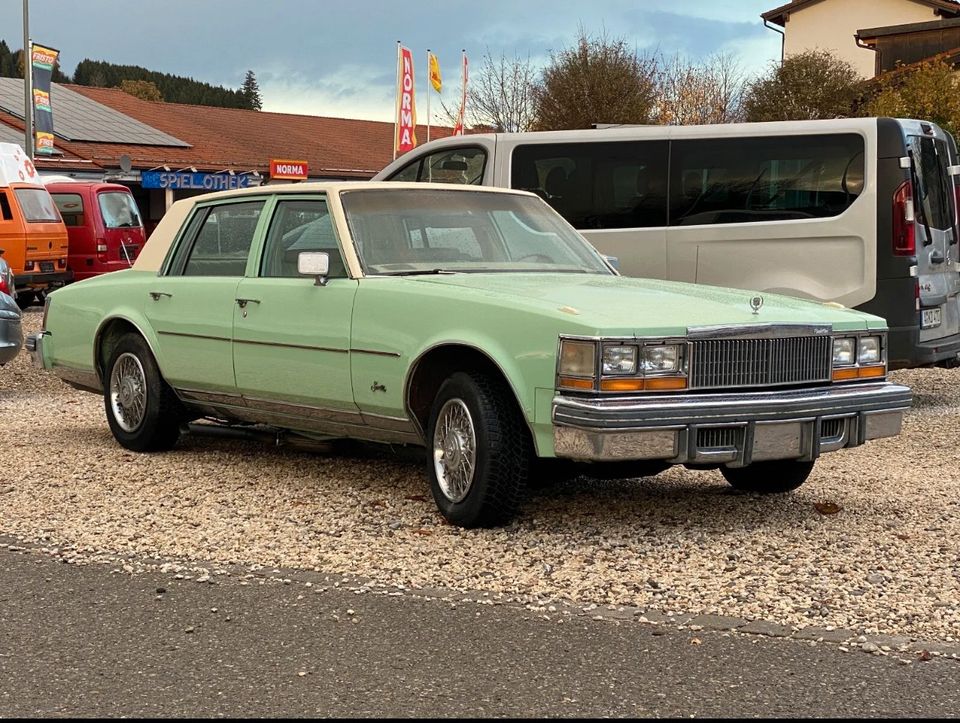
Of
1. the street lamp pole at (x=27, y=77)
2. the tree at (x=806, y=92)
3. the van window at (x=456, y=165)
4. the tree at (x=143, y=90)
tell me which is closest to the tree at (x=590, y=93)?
the tree at (x=806, y=92)

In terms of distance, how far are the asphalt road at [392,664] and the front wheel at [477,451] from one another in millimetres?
1004

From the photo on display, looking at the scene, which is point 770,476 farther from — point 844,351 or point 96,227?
point 96,227

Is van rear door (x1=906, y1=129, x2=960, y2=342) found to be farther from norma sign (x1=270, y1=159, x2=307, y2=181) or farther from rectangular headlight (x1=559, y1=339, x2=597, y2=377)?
norma sign (x1=270, y1=159, x2=307, y2=181)

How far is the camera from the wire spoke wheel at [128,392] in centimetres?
860

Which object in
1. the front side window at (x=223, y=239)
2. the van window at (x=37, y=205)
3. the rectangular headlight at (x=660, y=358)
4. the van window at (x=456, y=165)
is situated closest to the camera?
the rectangular headlight at (x=660, y=358)

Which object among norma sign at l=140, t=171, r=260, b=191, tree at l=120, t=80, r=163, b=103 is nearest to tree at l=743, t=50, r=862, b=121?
norma sign at l=140, t=171, r=260, b=191

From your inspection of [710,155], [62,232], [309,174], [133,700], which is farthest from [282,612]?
[309,174]

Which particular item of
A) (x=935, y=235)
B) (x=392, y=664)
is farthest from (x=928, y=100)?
(x=392, y=664)

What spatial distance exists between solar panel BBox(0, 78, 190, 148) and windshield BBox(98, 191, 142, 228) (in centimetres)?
1965

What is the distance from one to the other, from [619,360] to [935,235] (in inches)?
242

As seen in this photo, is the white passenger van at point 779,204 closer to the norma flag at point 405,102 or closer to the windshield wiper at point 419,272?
the windshield wiper at point 419,272

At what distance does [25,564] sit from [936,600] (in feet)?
11.7

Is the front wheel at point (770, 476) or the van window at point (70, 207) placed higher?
Answer: the van window at point (70, 207)

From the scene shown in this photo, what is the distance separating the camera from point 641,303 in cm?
642
